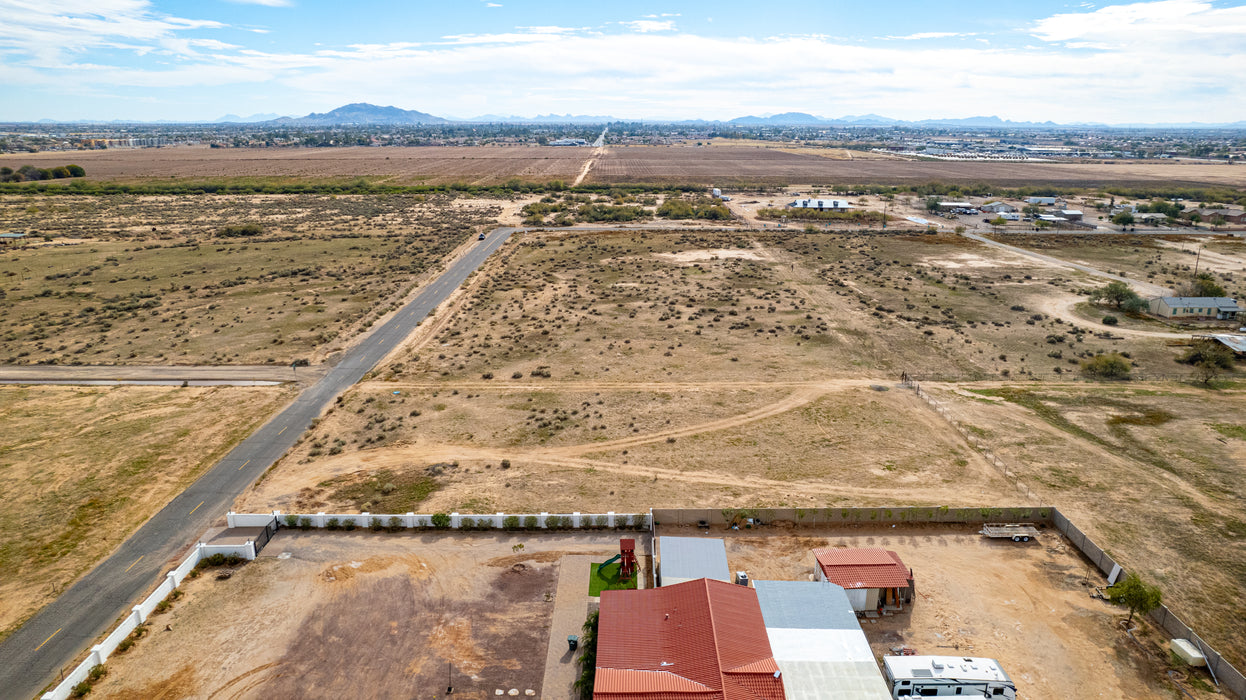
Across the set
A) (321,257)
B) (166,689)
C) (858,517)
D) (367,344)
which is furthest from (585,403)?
(321,257)

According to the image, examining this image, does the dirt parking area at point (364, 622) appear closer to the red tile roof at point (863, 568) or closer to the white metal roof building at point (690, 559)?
the white metal roof building at point (690, 559)

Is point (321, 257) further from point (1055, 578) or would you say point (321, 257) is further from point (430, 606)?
point (1055, 578)

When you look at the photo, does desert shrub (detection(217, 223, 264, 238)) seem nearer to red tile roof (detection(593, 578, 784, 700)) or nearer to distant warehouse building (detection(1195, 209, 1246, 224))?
red tile roof (detection(593, 578, 784, 700))

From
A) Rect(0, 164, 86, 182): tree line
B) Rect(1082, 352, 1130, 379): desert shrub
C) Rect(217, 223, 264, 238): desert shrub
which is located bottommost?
Rect(1082, 352, 1130, 379): desert shrub

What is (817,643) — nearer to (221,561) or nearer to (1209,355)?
(221,561)

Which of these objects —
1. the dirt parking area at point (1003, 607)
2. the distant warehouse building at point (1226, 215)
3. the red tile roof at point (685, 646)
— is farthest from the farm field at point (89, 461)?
the distant warehouse building at point (1226, 215)

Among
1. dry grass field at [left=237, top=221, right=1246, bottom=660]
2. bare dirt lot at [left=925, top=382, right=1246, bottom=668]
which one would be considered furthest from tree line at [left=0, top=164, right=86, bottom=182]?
bare dirt lot at [left=925, top=382, right=1246, bottom=668]

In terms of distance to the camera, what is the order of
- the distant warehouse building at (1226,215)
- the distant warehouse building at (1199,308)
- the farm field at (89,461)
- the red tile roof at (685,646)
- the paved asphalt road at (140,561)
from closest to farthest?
the red tile roof at (685,646), the paved asphalt road at (140,561), the farm field at (89,461), the distant warehouse building at (1199,308), the distant warehouse building at (1226,215)
